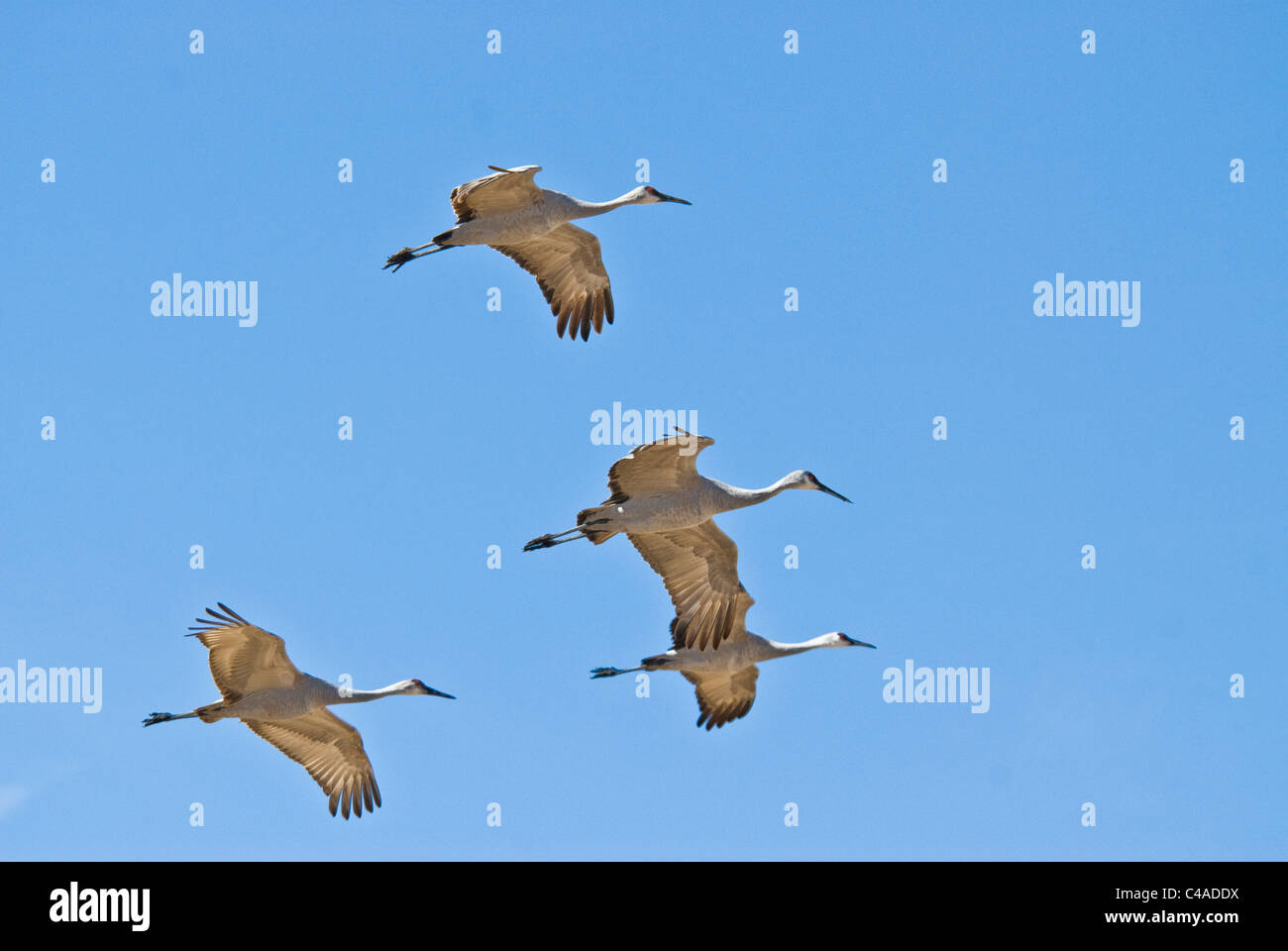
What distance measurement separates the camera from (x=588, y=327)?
23250mm

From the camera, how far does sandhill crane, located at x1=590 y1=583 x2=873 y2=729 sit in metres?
22.1

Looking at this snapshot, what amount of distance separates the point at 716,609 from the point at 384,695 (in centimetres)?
432

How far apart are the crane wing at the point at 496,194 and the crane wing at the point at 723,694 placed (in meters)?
6.48

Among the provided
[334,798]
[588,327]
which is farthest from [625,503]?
[334,798]

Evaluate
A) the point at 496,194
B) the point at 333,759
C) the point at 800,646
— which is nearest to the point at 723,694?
the point at 800,646

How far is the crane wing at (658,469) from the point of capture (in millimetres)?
19688

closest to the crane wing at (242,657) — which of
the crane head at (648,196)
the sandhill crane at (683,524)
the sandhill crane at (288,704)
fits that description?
the sandhill crane at (288,704)

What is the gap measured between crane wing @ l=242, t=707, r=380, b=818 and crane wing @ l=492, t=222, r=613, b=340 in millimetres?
5808

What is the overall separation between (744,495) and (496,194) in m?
4.50

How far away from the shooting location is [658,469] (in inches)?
793

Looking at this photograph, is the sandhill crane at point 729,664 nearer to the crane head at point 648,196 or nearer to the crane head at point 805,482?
the crane head at point 805,482

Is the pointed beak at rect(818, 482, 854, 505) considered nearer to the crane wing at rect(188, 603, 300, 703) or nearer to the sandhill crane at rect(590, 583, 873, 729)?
the sandhill crane at rect(590, 583, 873, 729)
